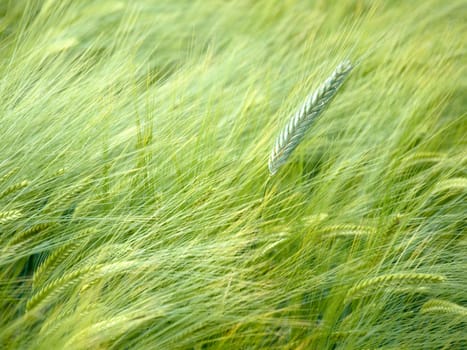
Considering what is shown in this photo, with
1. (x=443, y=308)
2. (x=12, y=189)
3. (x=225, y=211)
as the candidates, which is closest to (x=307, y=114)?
(x=225, y=211)

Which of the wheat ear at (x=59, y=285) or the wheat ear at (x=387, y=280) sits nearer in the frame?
the wheat ear at (x=59, y=285)

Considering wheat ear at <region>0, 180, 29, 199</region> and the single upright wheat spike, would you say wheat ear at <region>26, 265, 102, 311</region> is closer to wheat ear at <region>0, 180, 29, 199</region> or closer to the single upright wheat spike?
wheat ear at <region>0, 180, 29, 199</region>

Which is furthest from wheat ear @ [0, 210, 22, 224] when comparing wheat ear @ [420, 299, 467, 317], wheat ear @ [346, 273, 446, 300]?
wheat ear @ [420, 299, 467, 317]

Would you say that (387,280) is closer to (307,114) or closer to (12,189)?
(307,114)

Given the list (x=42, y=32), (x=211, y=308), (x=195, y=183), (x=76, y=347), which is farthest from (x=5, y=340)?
(x=42, y=32)

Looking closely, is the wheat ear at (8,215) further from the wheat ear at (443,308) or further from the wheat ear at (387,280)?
the wheat ear at (443,308)

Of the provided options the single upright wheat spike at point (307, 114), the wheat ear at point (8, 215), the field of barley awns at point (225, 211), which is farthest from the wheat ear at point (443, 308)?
the wheat ear at point (8, 215)

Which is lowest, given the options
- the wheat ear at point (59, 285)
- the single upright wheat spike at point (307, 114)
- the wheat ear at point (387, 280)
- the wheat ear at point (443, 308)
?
the wheat ear at point (443, 308)
